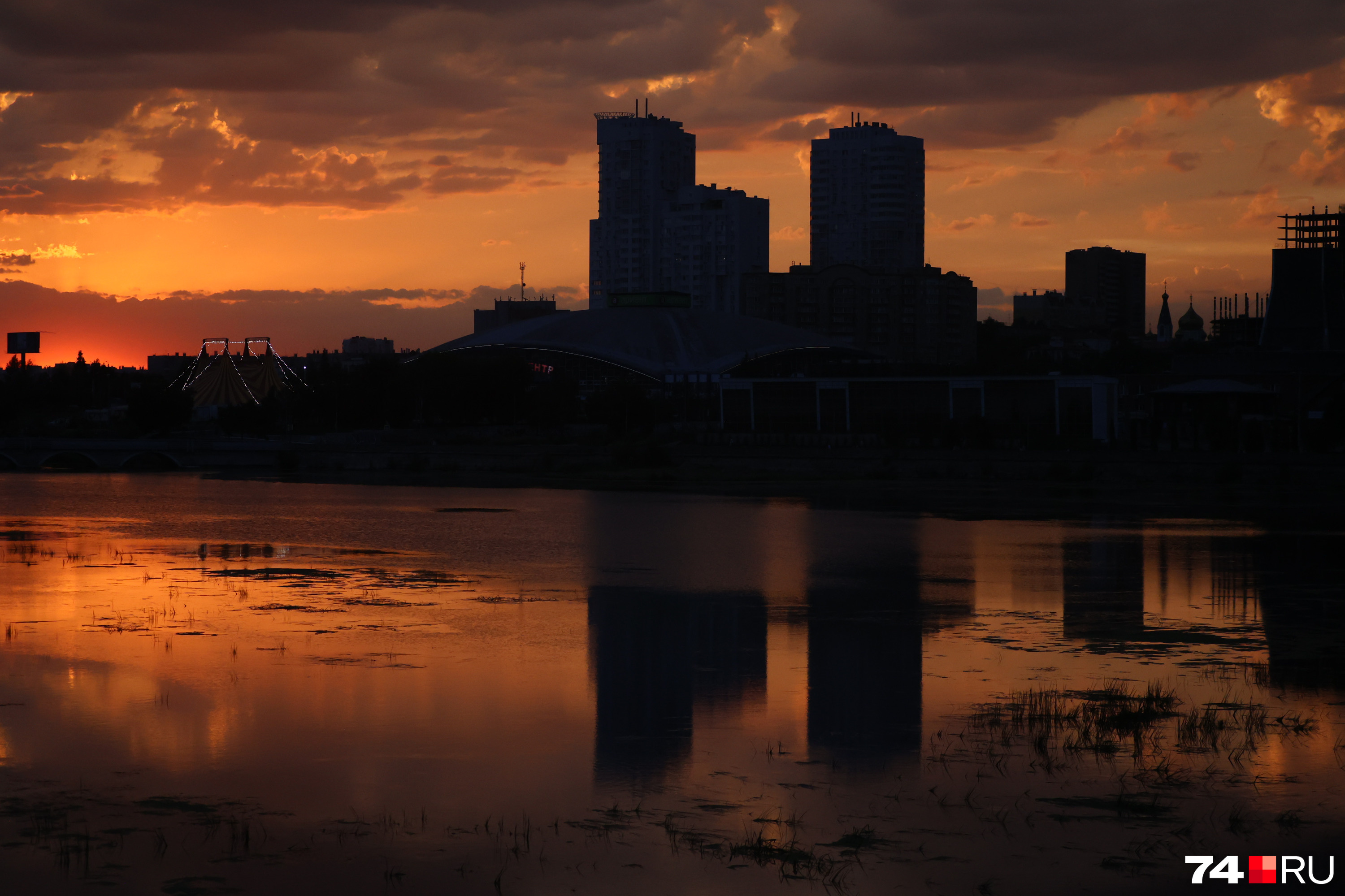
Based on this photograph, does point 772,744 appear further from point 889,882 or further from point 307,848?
point 307,848

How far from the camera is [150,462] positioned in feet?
295

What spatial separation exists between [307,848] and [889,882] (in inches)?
167

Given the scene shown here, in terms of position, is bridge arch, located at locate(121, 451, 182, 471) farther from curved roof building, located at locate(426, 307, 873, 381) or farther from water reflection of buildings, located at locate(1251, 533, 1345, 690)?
water reflection of buildings, located at locate(1251, 533, 1345, 690)

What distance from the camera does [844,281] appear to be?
589 ft

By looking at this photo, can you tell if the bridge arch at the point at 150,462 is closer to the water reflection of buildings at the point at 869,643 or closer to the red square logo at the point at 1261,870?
the water reflection of buildings at the point at 869,643

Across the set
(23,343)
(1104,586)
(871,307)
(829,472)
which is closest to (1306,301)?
(829,472)

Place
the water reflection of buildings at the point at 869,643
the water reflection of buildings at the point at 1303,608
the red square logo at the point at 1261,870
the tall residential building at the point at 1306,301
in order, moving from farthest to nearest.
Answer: the tall residential building at the point at 1306,301
the water reflection of buildings at the point at 1303,608
the water reflection of buildings at the point at 869,643
the red square logo at the point at 1261,870

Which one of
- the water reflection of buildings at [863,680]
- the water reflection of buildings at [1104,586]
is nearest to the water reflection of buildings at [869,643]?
the water reflection of buildings at [863,680]

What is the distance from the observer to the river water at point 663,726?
10.3 metres

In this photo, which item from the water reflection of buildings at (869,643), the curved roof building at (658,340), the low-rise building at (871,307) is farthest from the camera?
the low-rise building at (871,307)

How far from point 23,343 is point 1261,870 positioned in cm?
16843

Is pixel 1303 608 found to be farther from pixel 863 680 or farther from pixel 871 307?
pixel 871 307

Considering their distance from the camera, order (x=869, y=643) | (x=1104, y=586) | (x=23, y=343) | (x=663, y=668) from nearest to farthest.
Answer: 1. (x=663, y=668)
2. (x=869, y=643)
3. (x=1104, y=586)
4. (x=23, y=343)

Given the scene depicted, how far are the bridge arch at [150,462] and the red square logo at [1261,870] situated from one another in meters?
84.8
